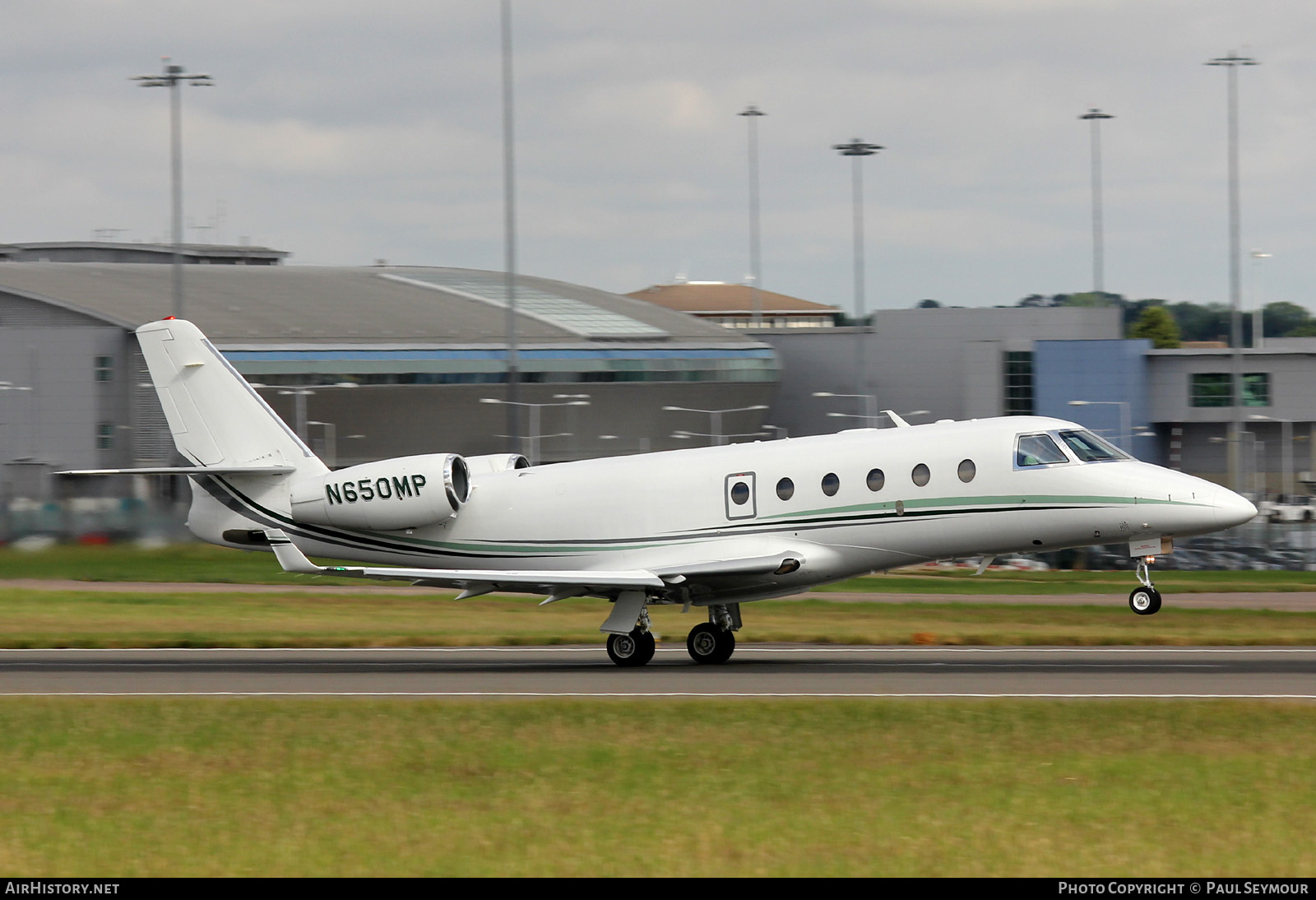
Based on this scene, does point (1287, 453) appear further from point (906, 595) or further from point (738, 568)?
point (738, 568)

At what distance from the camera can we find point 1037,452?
23.4m

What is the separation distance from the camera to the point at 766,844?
1155 centimetres

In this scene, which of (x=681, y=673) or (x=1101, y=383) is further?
(x=1101, y=383)

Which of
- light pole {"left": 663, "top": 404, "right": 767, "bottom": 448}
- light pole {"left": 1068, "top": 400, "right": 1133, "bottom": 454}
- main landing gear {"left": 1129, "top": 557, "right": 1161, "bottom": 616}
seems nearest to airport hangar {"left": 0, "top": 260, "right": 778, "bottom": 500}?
light pole {"left": 663, "top": 404, "right": 767, "bottom": 448}

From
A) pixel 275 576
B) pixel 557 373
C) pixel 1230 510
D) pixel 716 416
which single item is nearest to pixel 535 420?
pixel 557 373

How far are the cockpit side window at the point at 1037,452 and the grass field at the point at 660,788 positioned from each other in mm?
5857

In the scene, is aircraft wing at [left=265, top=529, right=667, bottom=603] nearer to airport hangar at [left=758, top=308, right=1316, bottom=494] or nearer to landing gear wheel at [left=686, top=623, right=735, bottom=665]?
landing gear wheel at [left=686, top=623, right=735, bottom=665]

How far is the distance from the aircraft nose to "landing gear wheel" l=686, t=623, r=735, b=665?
295 inches

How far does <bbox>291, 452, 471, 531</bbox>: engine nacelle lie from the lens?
26.0m

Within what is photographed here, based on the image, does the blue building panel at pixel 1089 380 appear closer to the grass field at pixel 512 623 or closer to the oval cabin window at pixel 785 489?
the grass field at pixel 512 623

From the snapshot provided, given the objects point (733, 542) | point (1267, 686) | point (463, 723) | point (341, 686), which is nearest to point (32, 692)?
point (341, 686)

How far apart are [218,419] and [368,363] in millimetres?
75400

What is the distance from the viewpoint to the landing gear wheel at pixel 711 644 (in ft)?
80.8

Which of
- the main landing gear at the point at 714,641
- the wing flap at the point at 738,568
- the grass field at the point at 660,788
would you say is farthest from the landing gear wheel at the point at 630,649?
the grass field at the point at 660,788
